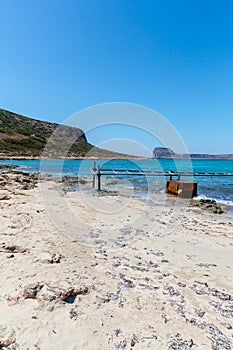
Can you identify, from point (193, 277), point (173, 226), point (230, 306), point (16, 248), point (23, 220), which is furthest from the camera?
point (173, 226)

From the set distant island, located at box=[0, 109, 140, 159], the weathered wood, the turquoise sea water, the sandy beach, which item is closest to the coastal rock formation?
the turquoise sea water

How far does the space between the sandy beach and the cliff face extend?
175ft

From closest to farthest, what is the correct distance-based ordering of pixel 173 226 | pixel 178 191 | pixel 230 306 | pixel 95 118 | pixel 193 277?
pixel 230 306 < pixel 193 277 < pixel 173 226 < pixel 95 118 < pixel 178 191

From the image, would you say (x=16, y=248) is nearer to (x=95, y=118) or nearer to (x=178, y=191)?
(x=95, y=118)

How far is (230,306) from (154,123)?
7.87 metres

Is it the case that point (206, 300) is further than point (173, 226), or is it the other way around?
point (173, 226)

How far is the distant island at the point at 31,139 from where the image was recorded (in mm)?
58656

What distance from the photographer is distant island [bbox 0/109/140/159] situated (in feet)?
192

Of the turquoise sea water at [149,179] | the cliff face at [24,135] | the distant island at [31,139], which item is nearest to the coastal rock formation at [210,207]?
the turquoise sea water at [149,179]

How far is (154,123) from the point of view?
9.91 meters

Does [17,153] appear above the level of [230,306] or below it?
above

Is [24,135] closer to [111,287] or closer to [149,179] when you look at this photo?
[149,179]

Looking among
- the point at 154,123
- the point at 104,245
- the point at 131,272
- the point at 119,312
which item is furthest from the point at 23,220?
the point at 154,123

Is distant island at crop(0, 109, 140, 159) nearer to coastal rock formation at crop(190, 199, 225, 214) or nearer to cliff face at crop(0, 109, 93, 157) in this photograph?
cliff face at crop(0, 109, 93, 157)
